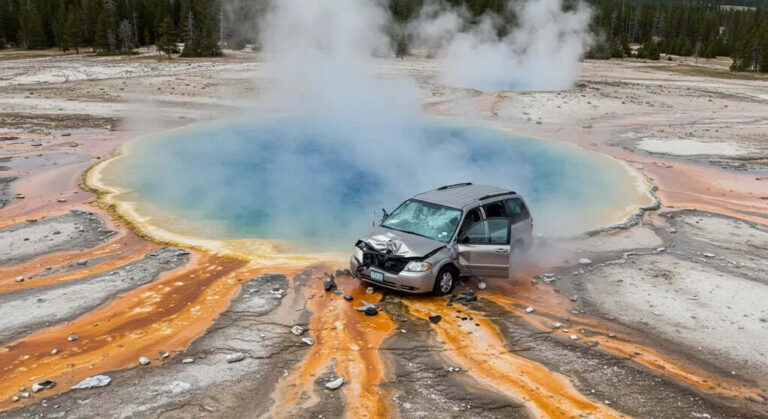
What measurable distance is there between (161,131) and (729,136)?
25743 millimetres

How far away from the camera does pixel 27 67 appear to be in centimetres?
5003

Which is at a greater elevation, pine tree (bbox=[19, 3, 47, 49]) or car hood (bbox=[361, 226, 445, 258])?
pine tree (bbox=[19, 3, 47, 49])

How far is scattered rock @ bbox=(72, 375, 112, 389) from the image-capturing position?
7.36 m

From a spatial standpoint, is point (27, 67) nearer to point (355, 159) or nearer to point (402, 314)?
point (355, 159)

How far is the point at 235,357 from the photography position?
323 inches

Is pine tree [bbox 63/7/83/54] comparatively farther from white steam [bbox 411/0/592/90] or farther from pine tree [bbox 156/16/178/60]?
white steam [bbox 411/0/592/90]

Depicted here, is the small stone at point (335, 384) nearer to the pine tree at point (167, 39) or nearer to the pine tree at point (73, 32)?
the pine tree at point (167, 39)

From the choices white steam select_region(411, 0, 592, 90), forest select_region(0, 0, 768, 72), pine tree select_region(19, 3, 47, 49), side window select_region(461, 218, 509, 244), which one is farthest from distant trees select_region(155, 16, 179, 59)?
side window select_region(461, 218, 509, 244)

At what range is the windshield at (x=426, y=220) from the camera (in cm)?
1084

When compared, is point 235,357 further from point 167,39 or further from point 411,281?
point 167,39

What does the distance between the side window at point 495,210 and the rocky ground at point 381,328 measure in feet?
4.00

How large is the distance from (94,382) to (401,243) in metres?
5.05

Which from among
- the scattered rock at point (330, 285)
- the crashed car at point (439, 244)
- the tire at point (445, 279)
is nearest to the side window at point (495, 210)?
the crashed car at point (439, 244)

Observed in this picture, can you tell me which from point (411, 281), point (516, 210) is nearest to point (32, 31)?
point (516, 210)
